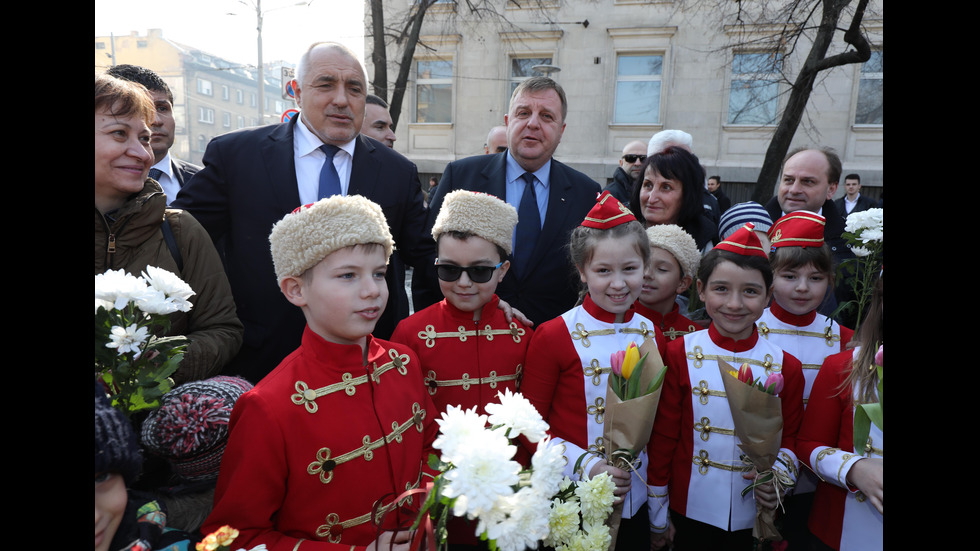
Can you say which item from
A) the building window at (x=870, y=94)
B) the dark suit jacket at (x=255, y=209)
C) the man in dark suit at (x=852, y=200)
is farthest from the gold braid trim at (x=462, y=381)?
the building window at (x=870, y=94)

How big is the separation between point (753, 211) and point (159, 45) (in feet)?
165

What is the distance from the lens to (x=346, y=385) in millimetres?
1932

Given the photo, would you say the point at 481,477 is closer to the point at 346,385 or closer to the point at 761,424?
the point at 346,385

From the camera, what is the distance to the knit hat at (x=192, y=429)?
1696 mm

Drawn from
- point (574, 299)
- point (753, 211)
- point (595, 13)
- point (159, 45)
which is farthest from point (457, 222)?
point (159, 45)

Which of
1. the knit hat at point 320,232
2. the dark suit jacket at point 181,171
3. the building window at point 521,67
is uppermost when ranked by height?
the building window at point 521,67

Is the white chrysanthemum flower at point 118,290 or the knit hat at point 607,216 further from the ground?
the knit hat at point 607,216

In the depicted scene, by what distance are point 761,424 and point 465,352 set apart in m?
1.32

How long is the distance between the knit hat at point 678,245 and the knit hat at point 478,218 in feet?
2.76

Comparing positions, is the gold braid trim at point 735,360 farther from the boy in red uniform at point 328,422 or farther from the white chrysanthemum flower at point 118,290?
the white chrysanthemum flower at point 118,290

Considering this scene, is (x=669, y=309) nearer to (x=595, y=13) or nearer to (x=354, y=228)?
(x=354, y=228)

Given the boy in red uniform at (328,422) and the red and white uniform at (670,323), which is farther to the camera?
the red and white uniform at (670,323)

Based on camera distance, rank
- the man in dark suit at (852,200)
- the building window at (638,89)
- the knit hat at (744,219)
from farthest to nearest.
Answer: the building window at (638,89) → the man in dark suit at (852,200) → the knit hat at (744,219)

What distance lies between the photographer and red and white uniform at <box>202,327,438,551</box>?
1.69 metres
